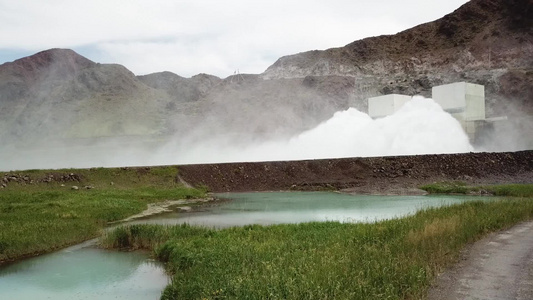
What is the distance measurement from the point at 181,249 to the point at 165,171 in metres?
42.4

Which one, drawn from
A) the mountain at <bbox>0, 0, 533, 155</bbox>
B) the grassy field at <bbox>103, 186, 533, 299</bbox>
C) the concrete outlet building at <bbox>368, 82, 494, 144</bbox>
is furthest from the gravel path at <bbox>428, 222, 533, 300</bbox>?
the mountain at <bbox>0, 0, 533, 155</bbox>

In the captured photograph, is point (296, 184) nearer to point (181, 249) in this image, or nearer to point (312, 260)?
point (181, 249)

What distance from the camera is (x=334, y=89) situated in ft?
449

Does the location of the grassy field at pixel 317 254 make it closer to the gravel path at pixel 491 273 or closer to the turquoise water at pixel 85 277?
the gravel path at pixel 491 273

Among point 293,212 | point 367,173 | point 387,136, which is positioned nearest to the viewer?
point 293,212

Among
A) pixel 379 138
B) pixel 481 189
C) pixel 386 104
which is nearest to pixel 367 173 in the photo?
pixel 481 189

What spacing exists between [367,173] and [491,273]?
46240 mm

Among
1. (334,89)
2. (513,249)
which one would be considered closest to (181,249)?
(513,249)

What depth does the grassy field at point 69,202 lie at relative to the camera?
73.3 feet

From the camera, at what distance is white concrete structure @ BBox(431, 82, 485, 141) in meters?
88.2

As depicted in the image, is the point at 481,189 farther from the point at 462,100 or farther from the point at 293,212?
the point at 462,100

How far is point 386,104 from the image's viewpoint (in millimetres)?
93438

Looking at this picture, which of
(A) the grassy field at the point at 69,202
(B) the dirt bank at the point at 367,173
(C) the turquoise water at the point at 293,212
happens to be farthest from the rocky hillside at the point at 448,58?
(A) the grassy field at the point at 69,202

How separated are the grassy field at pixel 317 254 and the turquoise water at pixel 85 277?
3.43 feet
